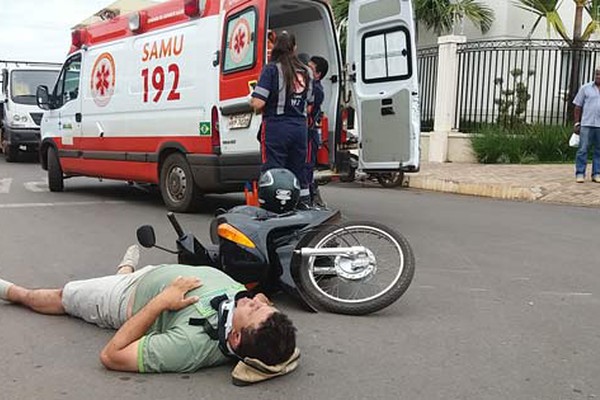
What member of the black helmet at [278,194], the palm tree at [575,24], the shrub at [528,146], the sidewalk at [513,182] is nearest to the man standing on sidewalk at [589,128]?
the sidewalk at [513,182]

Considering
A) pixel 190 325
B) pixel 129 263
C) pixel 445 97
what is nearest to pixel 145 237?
pixel 129 263

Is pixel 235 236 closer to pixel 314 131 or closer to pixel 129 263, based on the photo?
pixel 129 263

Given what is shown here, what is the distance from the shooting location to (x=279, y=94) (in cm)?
637

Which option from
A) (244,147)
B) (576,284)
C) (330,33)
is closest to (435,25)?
(330,33)

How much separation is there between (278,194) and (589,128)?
25.6 ft

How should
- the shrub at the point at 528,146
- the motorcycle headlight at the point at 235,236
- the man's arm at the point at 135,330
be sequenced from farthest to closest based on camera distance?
the shrub at the point at 528,146 < the motorcycle headlight at the point at 235,236 < the man's arm at the point at 135,330

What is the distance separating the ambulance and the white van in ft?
26.7

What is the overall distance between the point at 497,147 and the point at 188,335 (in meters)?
11.8

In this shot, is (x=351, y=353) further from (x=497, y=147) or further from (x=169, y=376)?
(x=497, y=147)

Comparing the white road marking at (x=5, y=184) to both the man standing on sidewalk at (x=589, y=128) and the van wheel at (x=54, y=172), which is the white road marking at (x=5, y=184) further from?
the man standing on sidewalk at (x=589, y=128)

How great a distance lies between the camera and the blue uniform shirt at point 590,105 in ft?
35.1

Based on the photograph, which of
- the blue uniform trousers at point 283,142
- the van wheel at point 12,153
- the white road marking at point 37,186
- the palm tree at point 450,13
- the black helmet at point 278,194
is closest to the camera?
the black helmet at point 278,194

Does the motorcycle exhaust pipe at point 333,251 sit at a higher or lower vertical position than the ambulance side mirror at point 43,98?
lower

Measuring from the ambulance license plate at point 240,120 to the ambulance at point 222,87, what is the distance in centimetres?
2
